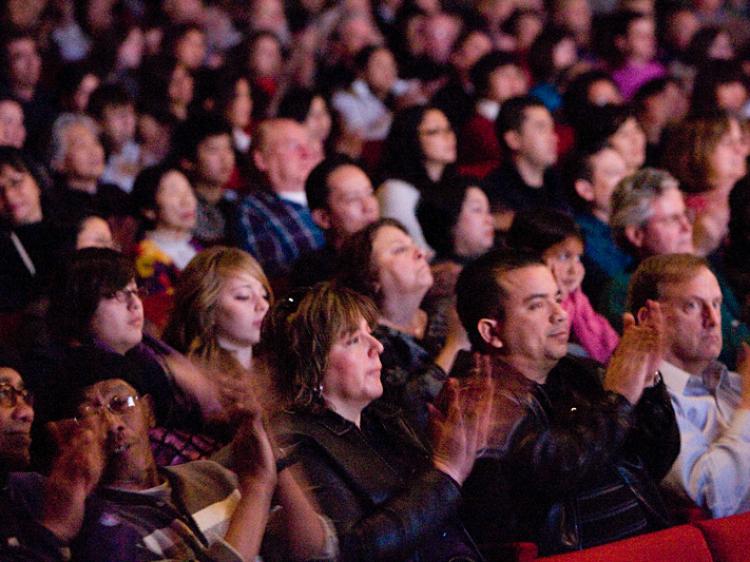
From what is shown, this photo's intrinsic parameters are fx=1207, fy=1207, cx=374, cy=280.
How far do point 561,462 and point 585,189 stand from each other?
203 centimetres

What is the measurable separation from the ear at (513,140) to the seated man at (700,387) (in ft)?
5.50

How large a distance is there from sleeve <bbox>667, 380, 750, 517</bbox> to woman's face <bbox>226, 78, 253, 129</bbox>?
9.32ft

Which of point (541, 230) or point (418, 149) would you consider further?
point (418, 149)

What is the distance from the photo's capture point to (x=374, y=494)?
1937mm

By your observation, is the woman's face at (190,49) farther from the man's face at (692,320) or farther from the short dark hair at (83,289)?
the man's face at (692,320)

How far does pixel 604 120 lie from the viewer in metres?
4.32

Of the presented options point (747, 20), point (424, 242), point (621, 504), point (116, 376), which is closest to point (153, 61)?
point (424, 242)

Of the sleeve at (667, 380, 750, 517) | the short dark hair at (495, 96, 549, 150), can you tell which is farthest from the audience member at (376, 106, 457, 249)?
the sleeve at (667, 380, 750, 517)

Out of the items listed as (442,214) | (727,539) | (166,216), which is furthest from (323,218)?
(727,539)

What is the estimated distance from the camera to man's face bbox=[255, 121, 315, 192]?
3.99m

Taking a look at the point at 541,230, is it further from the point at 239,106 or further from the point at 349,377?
the point at 239,106

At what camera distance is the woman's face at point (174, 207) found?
146 inches

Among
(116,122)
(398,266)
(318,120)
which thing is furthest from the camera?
(318,120)

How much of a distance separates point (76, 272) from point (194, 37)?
3045 mm
